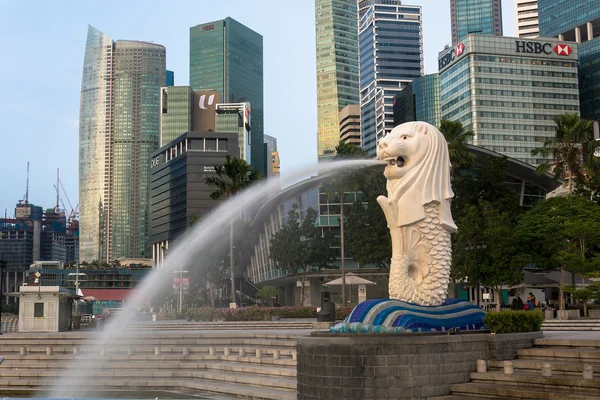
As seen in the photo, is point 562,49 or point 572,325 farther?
point 562,49

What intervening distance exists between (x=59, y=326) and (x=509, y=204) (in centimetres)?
3210

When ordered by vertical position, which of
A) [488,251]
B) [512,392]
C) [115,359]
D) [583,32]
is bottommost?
[115,359]

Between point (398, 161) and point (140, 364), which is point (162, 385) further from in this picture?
point (398, 161)

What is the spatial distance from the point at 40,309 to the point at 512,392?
26786 millimetres

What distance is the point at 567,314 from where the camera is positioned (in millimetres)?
37406

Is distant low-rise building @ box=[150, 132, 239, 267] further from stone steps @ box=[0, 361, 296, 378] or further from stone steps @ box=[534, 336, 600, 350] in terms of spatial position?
stone steps @ box=[534, 336, 600, 350]

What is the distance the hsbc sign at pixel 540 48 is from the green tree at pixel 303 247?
9240cm

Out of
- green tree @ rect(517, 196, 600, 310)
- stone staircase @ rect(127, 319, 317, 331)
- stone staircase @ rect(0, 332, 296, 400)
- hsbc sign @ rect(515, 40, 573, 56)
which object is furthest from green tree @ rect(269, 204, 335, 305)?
hsbc sign @ rect(515, 40, 573, 56)

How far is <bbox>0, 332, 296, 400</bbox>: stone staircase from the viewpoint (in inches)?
905

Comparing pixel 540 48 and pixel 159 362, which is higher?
pixel 540 48

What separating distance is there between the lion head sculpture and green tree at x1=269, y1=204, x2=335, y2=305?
129 feet

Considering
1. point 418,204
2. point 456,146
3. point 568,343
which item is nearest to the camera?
point 568,343

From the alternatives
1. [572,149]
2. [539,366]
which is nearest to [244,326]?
[539,366]

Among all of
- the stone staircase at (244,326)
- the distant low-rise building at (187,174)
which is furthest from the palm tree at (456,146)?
the distant low-rise building at (187,174)
